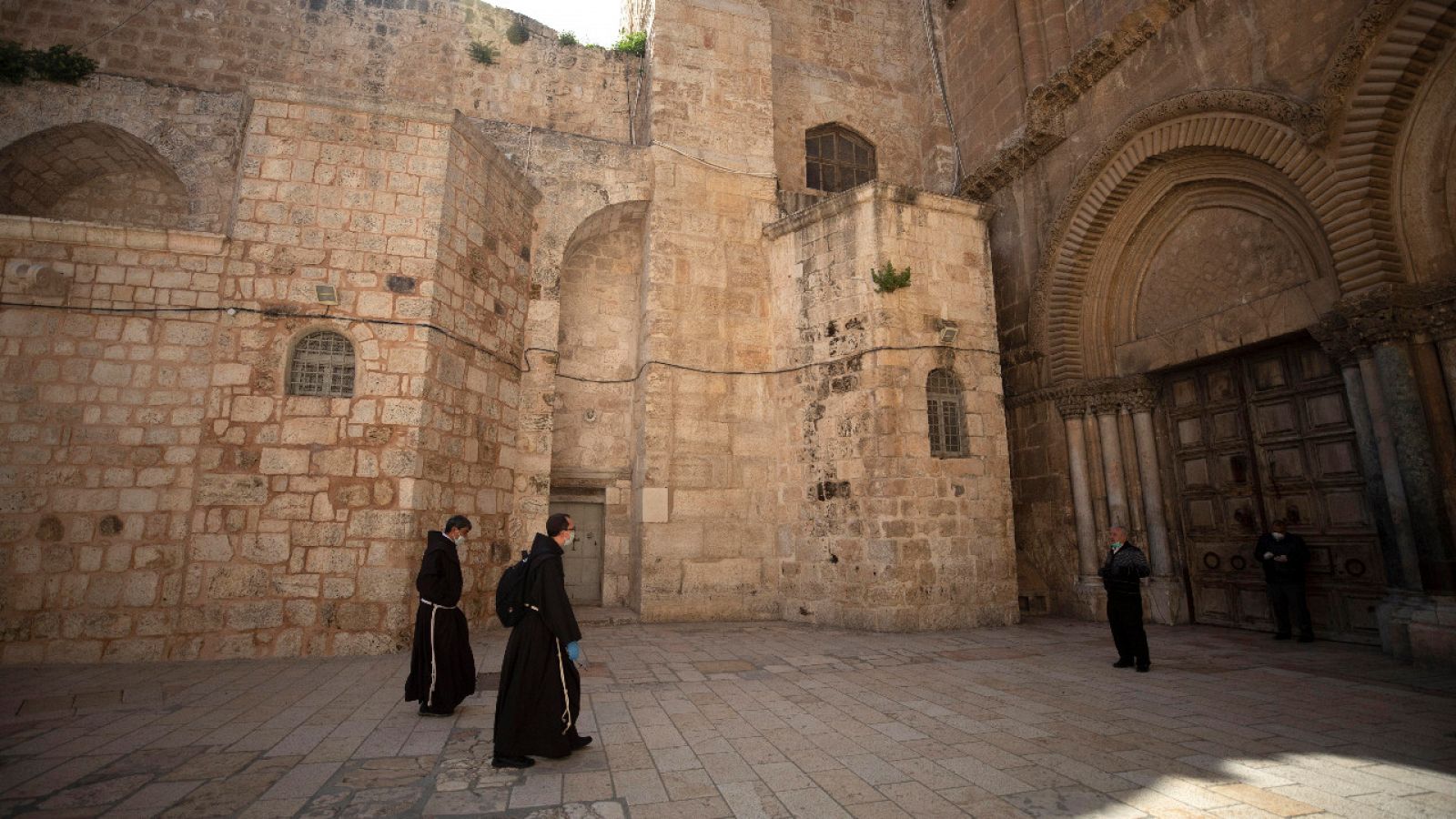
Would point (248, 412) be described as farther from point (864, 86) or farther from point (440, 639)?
point (864, 86)

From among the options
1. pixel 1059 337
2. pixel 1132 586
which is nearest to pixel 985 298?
pixel 1059 337

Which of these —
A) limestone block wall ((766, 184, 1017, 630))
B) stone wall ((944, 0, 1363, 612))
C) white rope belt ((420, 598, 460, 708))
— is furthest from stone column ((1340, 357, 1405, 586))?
white rope belt ((420, 598, 460, 708))

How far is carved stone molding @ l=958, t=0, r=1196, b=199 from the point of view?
347 inches

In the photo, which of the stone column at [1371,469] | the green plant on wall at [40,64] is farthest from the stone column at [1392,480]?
the green plant on wall at [40,64]

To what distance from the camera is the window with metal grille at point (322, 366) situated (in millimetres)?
7465

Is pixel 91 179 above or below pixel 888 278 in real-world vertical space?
above

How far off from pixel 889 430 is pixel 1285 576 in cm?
478

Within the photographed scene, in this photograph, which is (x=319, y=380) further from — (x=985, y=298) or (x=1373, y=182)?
(x=1373, y=182)

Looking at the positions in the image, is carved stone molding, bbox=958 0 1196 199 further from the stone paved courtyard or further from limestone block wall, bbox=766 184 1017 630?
the stone paved courtyard

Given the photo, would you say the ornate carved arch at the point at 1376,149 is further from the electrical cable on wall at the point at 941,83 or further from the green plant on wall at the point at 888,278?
the electrical cable on wall at the point at 941,83

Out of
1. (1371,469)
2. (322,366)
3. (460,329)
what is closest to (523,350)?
(460,329)

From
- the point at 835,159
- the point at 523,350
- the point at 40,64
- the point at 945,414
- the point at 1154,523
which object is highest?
the point at 835,159

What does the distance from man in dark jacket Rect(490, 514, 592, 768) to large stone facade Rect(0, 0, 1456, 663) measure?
3.82 metres

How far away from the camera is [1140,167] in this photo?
9031mm
